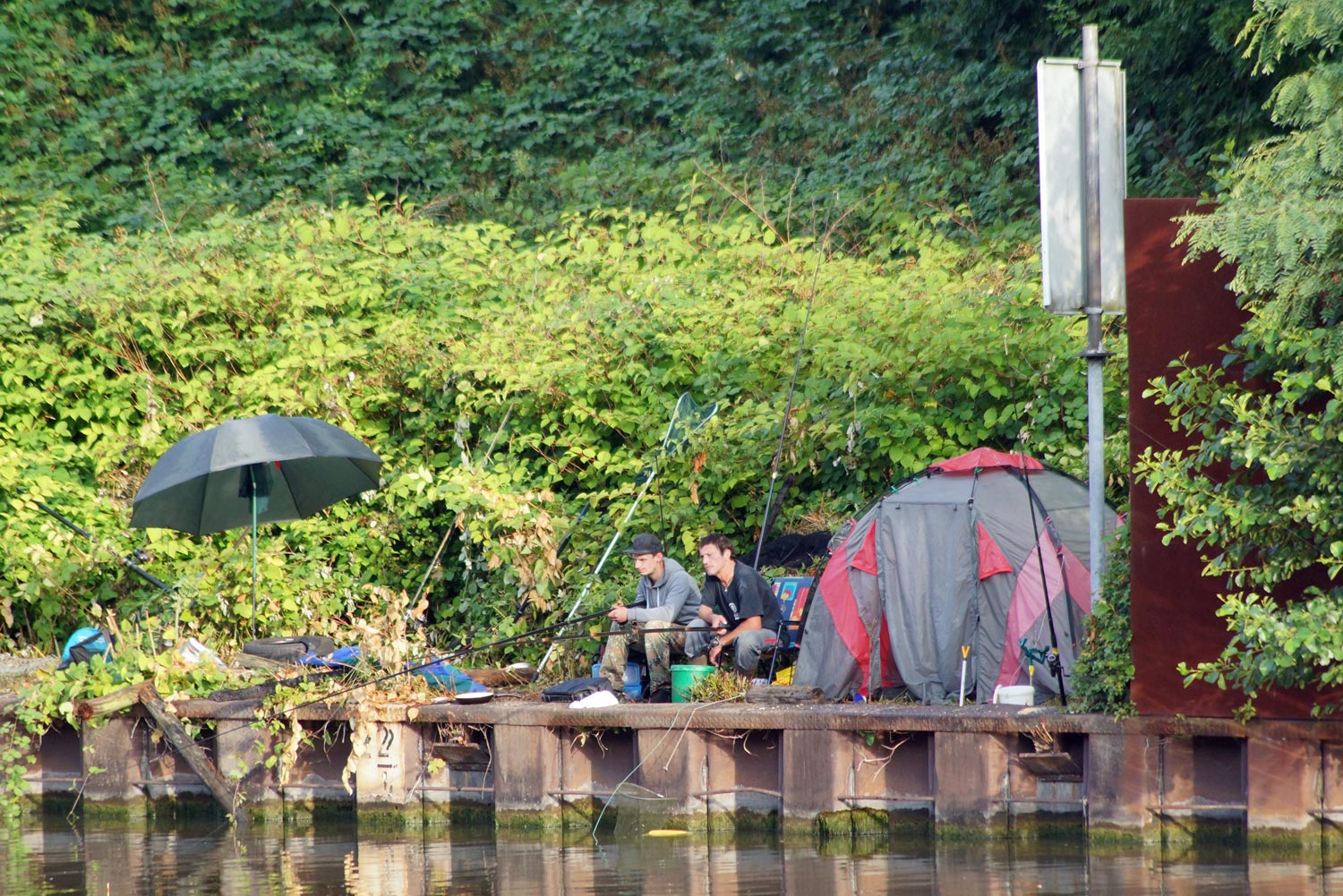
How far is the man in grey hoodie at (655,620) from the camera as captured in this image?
1042cm

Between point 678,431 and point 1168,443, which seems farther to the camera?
point 678,431

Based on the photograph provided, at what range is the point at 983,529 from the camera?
980 cm

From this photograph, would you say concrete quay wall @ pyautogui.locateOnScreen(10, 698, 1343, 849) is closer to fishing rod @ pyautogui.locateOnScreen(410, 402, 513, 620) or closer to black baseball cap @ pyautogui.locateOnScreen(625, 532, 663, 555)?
black baseball cap @ pyautogui.locateOnScreen(625, 532, 663, 555)

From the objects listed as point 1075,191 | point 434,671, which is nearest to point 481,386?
point 434,671

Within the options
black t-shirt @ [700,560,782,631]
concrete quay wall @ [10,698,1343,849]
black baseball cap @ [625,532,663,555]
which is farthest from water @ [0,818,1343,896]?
black baseball cap @ [625,532,663,555]

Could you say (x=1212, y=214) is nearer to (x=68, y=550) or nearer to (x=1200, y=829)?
(x=1200, y=829)

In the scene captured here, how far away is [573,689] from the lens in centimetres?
1021

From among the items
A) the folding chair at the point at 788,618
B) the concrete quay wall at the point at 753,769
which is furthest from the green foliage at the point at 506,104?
the concrete quay wall at the point at 753,769

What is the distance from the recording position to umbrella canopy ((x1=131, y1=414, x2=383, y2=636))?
1052cm

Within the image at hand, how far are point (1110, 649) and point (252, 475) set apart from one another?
19.9 ft

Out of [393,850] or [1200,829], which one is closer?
[1200,829]

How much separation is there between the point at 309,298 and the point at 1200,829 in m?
9.05

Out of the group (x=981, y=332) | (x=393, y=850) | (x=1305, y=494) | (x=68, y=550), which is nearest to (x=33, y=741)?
(x=68, y=550)

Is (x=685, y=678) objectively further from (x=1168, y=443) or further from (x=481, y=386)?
(x=481, y=386)
